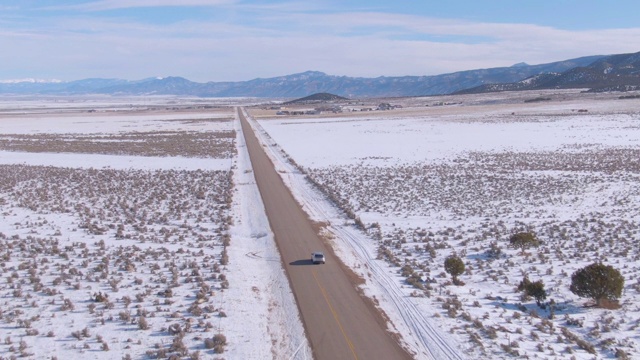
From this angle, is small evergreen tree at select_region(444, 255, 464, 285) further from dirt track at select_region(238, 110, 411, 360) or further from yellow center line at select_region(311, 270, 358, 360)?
yellow center line at select_region(311, 270, 358, 360)

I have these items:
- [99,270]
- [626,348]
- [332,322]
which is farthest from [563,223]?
[99,270]

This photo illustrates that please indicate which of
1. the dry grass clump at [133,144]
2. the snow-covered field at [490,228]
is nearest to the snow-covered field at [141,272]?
the snow-covered field at [490,228]

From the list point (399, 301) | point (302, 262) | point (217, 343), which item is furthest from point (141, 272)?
point (399, 301)

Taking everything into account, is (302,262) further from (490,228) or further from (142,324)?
(490,228)

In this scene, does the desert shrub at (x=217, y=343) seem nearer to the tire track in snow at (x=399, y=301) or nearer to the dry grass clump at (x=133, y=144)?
the tire track in snow at (x=399, y=301)

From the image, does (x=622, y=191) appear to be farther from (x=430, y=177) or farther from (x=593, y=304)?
(x=593, y=304)

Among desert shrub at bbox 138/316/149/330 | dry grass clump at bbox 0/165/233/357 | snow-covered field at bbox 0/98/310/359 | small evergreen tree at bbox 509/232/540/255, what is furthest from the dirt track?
small evergreen tree at bbox 509/232/540/255
